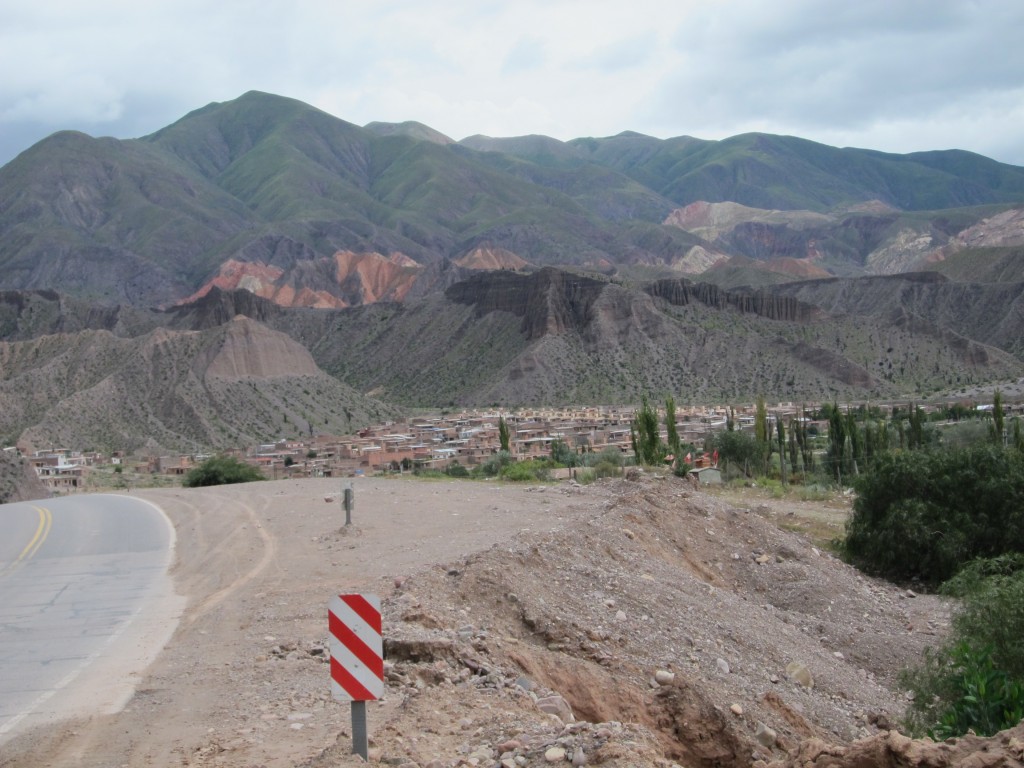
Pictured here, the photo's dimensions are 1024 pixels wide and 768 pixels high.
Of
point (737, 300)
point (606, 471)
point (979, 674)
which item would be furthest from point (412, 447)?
point (737, 300)

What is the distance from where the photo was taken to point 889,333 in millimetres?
125438

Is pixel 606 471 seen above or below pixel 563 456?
above

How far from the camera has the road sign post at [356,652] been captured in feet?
24.2

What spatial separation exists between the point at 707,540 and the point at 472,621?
1002 centimetres

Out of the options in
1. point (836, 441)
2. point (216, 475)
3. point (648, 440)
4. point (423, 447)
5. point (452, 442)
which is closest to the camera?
point (216, 475)

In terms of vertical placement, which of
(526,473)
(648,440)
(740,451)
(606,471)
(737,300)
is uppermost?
(737,300)

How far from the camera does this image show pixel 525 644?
36.7 feet

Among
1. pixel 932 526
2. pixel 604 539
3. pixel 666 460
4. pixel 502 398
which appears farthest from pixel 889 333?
pixel 604 539

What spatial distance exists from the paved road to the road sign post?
2873mm

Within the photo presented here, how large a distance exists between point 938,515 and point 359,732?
1945 cm

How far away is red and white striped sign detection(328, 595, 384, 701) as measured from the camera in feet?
24.2

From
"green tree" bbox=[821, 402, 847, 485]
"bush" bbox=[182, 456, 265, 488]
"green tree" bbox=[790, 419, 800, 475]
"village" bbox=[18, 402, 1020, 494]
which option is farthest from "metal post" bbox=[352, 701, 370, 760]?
"green tree" bbox=[821, 402, 847, 485]

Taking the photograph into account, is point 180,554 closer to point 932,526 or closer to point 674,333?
point 932,526

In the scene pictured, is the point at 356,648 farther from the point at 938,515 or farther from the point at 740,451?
the point at 740,451
